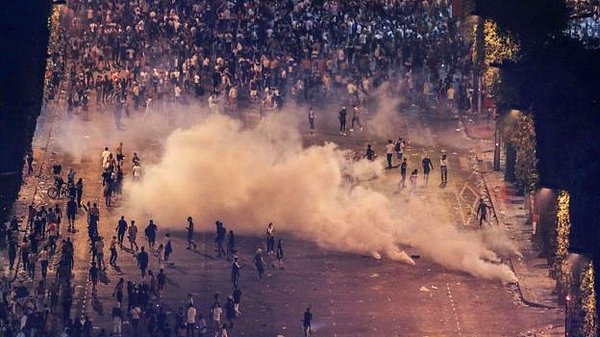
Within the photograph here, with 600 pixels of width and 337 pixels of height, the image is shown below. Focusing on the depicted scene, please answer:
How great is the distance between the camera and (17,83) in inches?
3615

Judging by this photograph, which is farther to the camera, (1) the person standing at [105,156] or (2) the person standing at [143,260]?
(1) the person standing at [105,156]

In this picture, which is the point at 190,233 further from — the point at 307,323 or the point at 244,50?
the point at 244,50

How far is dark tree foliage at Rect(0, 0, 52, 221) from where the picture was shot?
90.4 metres

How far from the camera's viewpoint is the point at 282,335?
88000mm

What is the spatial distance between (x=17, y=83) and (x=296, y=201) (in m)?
14.7

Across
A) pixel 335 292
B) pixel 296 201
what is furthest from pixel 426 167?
pixel 335 292

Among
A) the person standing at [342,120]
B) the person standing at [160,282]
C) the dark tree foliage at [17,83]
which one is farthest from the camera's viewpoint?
the person standing at [342,120]

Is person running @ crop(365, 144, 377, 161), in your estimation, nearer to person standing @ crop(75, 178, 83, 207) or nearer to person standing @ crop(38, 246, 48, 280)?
person standing @ crop(75, 178, 83, 207)

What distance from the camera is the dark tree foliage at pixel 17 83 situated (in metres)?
90.4

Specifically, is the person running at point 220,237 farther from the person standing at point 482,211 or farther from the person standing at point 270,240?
the person standing at point 482,211

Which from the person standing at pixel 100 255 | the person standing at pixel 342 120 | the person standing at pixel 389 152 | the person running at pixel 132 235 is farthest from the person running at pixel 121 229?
the person standing at pixel 342 120

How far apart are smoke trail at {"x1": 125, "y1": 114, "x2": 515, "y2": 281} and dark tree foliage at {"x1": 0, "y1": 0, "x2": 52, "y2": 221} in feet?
25.0

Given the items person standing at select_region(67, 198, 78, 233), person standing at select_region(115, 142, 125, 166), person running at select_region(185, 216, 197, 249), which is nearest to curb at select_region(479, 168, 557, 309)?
person running at select_region(185, 216, 197, 249)

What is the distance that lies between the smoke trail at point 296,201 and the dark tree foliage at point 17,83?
300 inches
